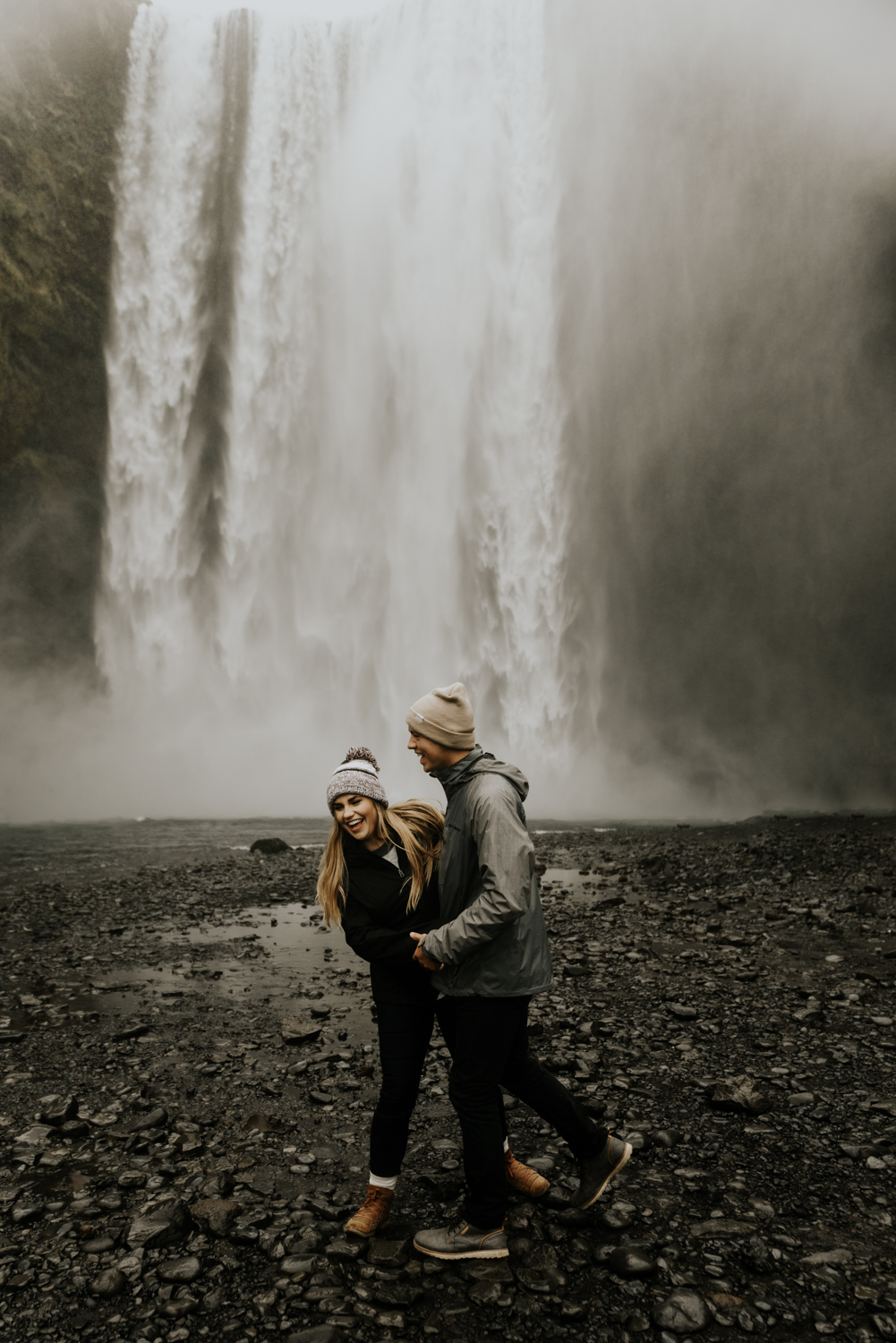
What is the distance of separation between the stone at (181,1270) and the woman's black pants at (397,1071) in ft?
2.89

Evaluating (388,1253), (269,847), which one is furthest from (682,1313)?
(269,847)

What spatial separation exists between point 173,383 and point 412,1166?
36.7 meters

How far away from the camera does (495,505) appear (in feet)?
112

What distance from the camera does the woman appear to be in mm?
3574

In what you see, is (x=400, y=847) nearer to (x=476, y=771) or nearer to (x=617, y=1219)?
(x=476, y=771)

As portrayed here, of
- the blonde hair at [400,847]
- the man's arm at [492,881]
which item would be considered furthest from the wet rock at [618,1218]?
the blonde hair at [400,847]

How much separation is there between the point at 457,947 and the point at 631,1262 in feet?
5.36

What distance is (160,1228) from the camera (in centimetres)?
378

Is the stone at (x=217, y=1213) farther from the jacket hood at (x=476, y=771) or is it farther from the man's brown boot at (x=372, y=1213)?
the jacket hood at (x=476, y=771)

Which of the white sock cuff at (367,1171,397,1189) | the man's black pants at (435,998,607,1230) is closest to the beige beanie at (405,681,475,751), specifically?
the man's black pants at (435,998,607,1230)

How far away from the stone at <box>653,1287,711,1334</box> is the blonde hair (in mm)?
1843

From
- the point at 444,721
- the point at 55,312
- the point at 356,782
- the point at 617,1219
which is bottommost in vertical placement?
the point at 617,1219

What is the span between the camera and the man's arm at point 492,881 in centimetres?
320

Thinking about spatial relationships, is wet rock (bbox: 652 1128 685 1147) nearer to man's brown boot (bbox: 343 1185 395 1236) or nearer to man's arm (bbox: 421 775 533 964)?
man's brown boot (bbox: 343 1185 395 1236)
